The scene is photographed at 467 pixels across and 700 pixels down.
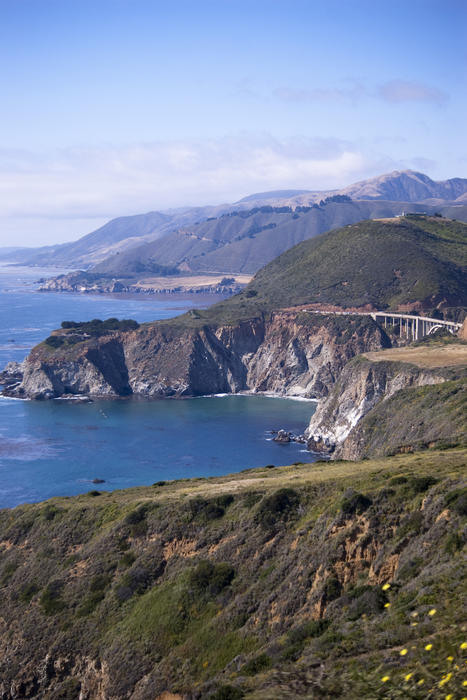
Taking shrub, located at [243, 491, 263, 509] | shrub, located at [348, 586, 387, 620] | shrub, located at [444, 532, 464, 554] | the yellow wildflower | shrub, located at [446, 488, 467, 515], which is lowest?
shrub, located at [243, 491, 263, 509]

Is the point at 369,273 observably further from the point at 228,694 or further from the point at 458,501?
the point at 228,694

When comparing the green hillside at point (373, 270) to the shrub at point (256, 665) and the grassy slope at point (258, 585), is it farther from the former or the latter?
the shrub at point (256, 665)

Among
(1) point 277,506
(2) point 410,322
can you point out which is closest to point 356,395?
(2) point 410,322

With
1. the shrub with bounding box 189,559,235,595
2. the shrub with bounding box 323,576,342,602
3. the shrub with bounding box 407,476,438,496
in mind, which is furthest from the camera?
the shrub with bounding box 189,559,235,595

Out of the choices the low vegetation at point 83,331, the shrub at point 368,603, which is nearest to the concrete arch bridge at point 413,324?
the low vegetation at point 83,331

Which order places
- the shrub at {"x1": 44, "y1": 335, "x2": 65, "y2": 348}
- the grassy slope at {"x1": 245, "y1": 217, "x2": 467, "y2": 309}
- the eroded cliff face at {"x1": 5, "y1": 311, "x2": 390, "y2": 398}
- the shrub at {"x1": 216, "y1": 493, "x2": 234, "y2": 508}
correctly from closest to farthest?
the shrub at {"x1": 216, "y1": 493, "x2": 234, "y2": 508}, the eroded cliff face at {"x1": 5, "y1": 311, "x2": 390, "y2": 398}, the shrub at {"x1": 44, "y1": 335, "x2": 65, "y2": 348}, the grassy slope at {"x1": 245, "y1": 217, "x2": 467, "y2": 309}

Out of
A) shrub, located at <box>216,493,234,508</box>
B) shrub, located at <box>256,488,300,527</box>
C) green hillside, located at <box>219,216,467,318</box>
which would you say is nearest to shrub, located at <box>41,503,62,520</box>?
shrub, located at <box>216,493,234,508</box>

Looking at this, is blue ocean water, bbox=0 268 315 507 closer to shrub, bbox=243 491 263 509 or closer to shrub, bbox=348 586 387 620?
shrub, bbox=243 491 263 509
